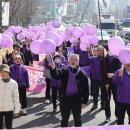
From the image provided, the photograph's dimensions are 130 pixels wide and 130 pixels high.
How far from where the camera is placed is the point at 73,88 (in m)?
7.82

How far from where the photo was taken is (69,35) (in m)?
17.6

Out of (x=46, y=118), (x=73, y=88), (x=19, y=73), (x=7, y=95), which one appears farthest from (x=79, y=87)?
(x=46, y=118)

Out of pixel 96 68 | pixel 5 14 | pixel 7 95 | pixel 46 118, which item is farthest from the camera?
pixel 5 14

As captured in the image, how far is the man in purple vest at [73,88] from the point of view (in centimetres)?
777

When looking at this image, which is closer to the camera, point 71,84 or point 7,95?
point 7,95

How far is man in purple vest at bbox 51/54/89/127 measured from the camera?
25.5 feet

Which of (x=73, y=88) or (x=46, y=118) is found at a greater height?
(x=73, y=88)

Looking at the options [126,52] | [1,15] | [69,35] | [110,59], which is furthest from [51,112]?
[1,15]

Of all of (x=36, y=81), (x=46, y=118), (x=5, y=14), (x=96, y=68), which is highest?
(x=5, y=14)

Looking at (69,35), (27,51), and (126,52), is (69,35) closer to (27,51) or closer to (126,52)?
(27,51)

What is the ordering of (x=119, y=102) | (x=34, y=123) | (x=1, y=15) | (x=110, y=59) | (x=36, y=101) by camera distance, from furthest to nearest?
1. (x=1, y=15)
2. (x=36, y=101)
3. (x=110, y=59)
4. (x=34, y=123)
5. (x=119, y=102)

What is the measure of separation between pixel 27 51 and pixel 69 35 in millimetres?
2757

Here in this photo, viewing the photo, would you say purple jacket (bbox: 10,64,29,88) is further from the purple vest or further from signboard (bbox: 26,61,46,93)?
signboard (bbox: 26,61,46,93)

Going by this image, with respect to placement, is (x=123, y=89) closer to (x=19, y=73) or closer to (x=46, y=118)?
(x=19, y=73)
